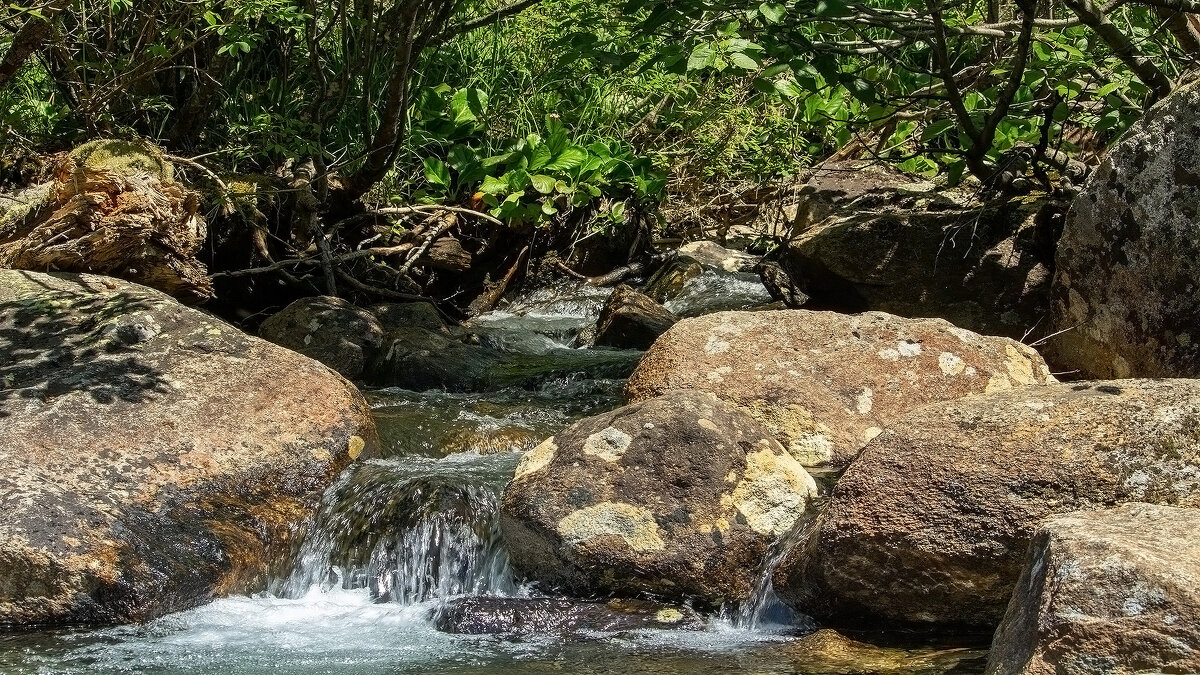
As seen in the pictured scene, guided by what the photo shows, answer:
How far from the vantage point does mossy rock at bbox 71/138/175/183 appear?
6604 millimetres

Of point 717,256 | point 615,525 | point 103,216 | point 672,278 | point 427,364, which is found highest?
point 103,216

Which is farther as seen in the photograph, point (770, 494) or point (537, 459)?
point (537, 459)

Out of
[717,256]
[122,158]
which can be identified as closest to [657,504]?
[122,158]

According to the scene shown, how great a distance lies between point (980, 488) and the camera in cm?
383

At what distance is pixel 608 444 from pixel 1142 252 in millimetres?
2888

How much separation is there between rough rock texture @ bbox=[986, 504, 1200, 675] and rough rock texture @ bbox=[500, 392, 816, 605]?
5.07 ft

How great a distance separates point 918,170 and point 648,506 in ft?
14.3

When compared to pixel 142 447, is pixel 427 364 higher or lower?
higher

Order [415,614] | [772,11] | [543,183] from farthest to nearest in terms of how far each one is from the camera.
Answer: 1. [543,183]
2. [772,11]
3. [415,614]

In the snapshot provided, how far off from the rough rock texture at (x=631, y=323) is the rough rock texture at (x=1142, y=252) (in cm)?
321

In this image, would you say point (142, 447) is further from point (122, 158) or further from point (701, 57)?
point (701, 57)

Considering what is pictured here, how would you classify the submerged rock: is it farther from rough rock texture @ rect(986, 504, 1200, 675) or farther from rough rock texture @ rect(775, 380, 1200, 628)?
rough rock texture @ rect(986, 504, 1200, 675)

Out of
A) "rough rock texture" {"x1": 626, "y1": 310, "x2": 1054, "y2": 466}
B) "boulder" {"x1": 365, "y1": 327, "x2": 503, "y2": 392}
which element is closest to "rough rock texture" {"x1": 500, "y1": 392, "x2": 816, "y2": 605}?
"rough rock texture" {"x1": 626, "y1": 310, "x2": 1054, "y2": 466}

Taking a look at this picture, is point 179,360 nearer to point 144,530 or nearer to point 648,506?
point 144,530
